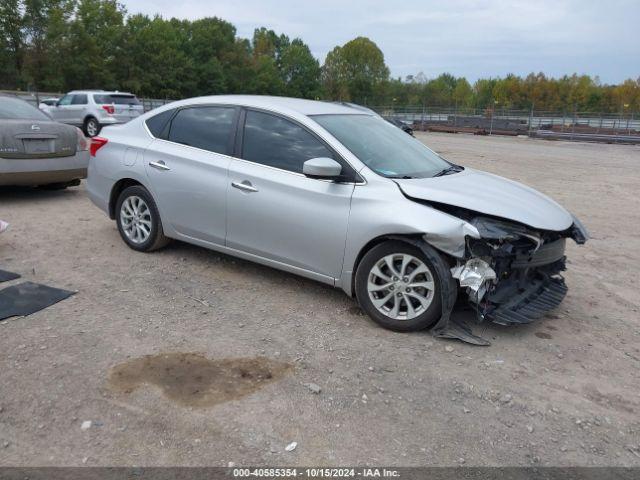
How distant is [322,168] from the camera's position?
4375 mm

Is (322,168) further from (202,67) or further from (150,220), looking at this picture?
(202,67)

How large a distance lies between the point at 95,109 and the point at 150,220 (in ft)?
52.4

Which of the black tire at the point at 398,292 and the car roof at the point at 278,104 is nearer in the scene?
the black tire at the point at 398,292

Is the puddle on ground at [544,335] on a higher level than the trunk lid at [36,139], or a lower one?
lower

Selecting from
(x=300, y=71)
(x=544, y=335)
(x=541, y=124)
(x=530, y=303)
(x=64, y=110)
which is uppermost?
(x=300, y=71)

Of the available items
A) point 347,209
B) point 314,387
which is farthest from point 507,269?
point 314,387

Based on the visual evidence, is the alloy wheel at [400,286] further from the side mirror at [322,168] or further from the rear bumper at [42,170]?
the rear bumper at [42,170]

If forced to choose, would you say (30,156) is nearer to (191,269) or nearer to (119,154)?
(119,154)

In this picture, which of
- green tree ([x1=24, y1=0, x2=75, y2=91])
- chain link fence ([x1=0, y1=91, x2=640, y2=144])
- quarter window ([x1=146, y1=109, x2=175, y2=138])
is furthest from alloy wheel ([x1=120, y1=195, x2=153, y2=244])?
green tree ([x1=24, y1=0, x2=75, y2=91])

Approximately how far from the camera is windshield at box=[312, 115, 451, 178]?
471 centimetres

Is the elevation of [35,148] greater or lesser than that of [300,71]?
lesser

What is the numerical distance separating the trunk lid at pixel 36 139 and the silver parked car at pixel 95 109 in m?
12.1

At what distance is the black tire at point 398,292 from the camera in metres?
4.12

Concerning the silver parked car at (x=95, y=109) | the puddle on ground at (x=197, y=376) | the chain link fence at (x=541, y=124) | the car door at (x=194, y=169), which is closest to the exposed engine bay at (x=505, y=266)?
the puddle on ground at (x=197, y=376)
